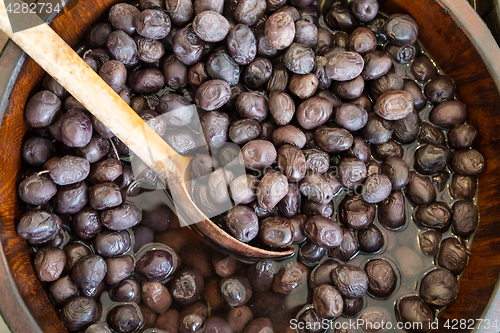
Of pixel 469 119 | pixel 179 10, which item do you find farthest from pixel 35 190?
pixel 469 119

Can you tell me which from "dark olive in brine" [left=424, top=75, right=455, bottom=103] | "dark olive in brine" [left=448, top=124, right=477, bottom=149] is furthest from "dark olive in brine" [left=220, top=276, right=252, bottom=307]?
"dark olive in brine" [left=424, top=75, right=455, bottom=103]

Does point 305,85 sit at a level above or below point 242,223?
above

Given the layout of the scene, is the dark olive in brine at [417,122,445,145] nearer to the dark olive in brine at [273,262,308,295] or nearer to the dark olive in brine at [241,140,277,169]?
the dark olive in brine at [241,140,277,169]

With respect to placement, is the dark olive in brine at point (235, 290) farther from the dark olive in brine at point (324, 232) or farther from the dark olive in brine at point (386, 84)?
the dark olive in brine at point (386, 84)

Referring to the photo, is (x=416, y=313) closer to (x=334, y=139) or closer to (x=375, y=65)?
(x=334, y=139)

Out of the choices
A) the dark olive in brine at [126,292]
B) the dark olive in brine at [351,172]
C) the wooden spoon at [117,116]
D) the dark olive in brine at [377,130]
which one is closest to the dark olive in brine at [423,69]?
the dark olive in brine at [377,130]

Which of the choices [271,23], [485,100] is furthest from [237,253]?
[485,100]
